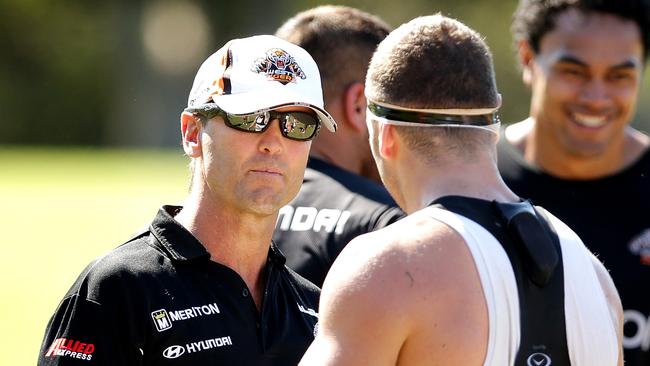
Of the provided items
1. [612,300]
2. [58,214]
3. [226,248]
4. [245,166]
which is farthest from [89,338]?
[58,214]

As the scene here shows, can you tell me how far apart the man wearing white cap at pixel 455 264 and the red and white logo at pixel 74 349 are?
2.29ft

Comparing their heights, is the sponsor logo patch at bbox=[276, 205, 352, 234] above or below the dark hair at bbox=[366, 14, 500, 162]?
below

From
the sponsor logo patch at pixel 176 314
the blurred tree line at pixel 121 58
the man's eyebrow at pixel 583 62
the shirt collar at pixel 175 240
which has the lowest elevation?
the blurred tree line at pixel 121 58

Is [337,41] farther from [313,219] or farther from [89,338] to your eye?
[89,338]

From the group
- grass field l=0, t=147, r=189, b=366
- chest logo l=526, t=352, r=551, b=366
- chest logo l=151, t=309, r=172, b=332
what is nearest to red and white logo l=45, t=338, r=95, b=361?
chest logo l=151, t=309, r=172, b=332

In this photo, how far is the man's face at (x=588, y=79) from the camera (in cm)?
538

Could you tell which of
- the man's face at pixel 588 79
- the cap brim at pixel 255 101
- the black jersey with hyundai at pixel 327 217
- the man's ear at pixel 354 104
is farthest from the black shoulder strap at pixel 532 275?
the man's face at pixel 588 79

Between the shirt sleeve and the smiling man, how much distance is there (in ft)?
9.17

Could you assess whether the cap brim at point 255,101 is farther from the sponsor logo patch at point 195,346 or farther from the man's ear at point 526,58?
the man's ear at point 526,58

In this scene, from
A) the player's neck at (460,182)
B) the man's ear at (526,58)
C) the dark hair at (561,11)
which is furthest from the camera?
the man's ear at (526,58)

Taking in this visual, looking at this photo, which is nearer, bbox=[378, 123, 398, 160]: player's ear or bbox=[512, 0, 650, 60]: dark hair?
bbox=[378, 123, 398, 160]: player's ear

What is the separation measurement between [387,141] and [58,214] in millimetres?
15684

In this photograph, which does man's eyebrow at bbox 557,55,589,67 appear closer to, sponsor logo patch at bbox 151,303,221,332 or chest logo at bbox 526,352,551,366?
sponsor logo patch at bbox 151,303,221,332

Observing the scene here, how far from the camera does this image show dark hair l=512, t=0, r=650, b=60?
5.57 m
